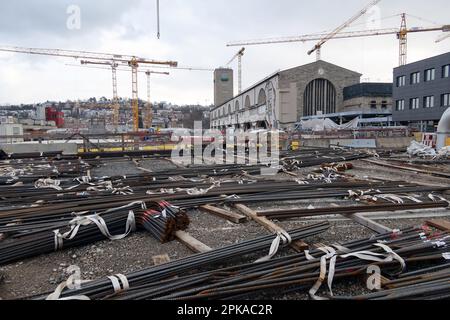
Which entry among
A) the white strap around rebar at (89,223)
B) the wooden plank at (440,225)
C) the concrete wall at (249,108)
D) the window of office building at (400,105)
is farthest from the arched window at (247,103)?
the white strap around rebar at (89,223)

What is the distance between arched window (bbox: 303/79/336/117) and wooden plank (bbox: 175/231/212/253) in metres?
62.3

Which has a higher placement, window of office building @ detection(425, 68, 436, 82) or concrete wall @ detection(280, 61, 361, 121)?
concrete wall @ detection(280, 61, 361, 121)

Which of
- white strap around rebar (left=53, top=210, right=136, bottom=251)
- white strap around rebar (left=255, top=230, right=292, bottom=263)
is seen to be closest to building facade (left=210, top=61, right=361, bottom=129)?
white strap around rebar (left=53, top=210, right=136, bottom=251)

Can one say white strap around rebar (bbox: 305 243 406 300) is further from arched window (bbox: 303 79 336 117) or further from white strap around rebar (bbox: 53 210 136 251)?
arched window (bbox: 303 79 336 117)

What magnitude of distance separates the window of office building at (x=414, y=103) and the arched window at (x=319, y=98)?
18.6 m

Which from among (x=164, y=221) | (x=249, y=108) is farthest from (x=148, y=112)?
(x=164, y=221)

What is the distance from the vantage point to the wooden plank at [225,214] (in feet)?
16.9

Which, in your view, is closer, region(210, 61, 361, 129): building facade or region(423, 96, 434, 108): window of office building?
region(423, 96, 434, 108): window of office building

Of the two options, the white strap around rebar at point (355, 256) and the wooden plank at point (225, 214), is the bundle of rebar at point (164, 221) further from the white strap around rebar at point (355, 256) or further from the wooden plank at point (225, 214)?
the white strap around rebar at point (355, 256)

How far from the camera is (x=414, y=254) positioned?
11.4ft

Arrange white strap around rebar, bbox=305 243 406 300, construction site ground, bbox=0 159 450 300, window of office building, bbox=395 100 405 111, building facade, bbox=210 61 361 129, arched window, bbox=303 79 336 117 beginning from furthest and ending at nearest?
1. arched window, bbox=303 79 336 117
2. building facade, bbox=210 61 361 129
3. window of office building, bbox=395 100 405 111
4. construction site ground, bbox=0 159 450 300
5. white strap around rebar, bbox=305 243 406 300

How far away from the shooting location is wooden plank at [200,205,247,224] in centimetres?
516
